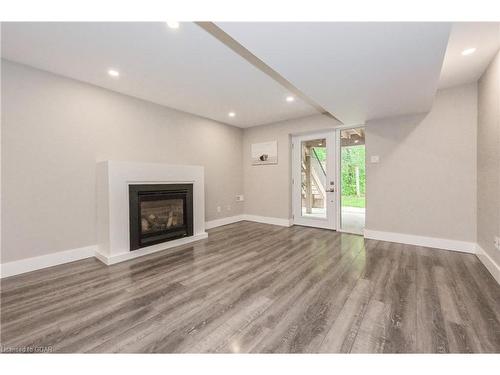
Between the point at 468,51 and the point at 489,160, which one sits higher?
the point at 468,51

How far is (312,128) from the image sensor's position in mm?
4582

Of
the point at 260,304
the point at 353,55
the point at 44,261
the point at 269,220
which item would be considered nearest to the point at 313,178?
the point at 269,220

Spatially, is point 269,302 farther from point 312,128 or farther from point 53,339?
point 312,128

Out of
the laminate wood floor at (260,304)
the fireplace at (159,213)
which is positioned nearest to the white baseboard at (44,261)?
the laminate wood floor at (260,304)

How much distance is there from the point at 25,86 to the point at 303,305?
400 cm

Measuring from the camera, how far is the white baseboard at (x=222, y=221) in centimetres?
482

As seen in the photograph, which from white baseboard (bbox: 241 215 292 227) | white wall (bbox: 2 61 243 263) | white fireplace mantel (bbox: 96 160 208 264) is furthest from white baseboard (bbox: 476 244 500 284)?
white wall (bbox: 2 61 243 263)

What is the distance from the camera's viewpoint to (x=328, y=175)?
4.51 meters

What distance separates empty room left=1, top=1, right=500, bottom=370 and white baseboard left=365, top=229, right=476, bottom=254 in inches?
1.0

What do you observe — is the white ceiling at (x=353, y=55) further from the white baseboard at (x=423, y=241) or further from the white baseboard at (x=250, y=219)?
the white baseboard at (x=250, y=219)

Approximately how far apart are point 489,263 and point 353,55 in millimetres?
2919

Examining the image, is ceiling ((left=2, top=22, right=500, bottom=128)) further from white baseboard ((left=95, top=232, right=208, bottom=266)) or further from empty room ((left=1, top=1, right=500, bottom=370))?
white baseboard ((left=95, top=232, right=208, bottom=266))

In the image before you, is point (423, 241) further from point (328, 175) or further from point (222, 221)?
point (222, 221)
